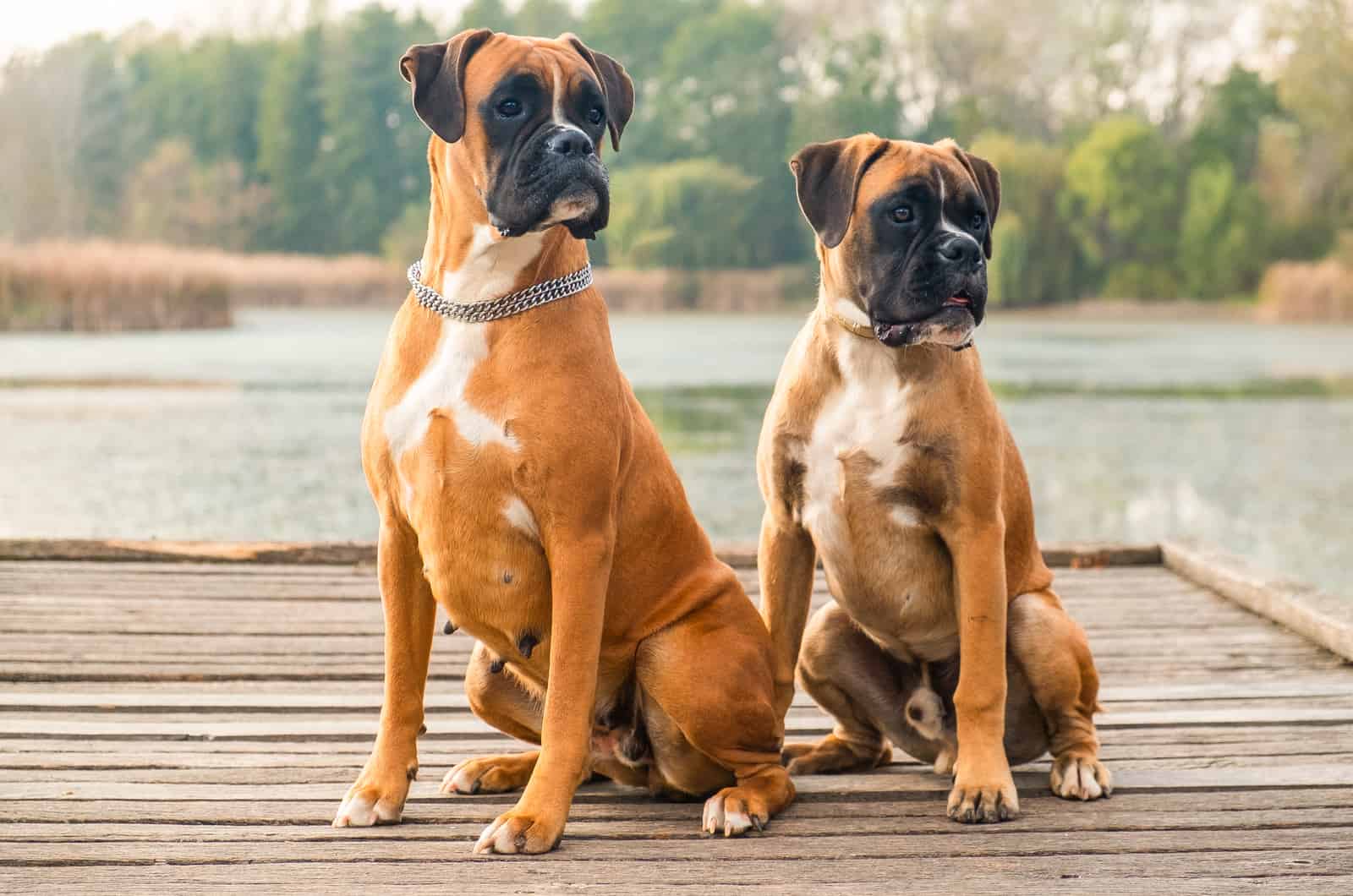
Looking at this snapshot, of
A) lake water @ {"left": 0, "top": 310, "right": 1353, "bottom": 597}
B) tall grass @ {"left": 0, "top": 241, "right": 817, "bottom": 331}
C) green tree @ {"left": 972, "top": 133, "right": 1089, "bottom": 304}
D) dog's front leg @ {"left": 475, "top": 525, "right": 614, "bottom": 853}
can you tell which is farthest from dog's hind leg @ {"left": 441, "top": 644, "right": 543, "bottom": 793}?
green tree @ {"left": 972, "top": 133, "right": 1089, "bottom": 304}

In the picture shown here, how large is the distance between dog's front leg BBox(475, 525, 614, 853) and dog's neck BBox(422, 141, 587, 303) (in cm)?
49

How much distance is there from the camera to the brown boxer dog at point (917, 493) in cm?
296

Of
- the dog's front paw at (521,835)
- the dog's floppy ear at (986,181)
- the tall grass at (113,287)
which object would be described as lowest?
the tall grass at (113,287)

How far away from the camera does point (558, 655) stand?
2.70 m

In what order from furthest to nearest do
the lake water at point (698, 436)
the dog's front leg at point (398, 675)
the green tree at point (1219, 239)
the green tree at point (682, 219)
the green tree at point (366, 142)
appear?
the green tree at point (366, 142)
the green tree at point (1219, 239)
the green tree at point (682, 219)
the lake water at point (698, 436)
the dog's front leg at point (398, 675)

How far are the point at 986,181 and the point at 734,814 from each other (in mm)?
1452

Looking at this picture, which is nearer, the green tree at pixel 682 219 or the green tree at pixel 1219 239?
the green tree at pixel 682 219

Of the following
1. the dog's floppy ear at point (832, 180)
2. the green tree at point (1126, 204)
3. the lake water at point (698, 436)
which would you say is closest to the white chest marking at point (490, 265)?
the dog's floppy ear at point (832, 180)

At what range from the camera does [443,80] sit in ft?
8.89

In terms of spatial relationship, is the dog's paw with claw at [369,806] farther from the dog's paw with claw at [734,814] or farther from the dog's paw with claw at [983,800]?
the dog's paw with claw at [983,800]

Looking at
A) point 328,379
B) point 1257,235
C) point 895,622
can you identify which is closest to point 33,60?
point 328,379

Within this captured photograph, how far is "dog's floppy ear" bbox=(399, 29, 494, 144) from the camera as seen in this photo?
2.70 meters

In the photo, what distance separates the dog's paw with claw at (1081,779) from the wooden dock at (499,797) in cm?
5

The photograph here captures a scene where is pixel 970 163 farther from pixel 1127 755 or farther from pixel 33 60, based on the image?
pixel 33 60
